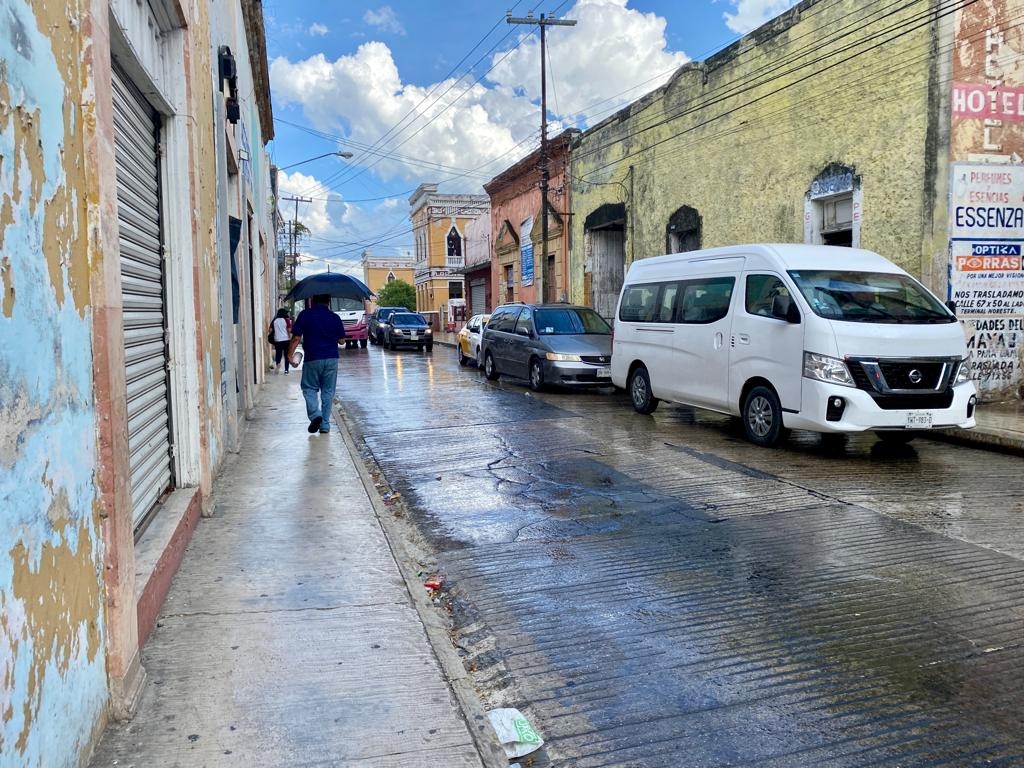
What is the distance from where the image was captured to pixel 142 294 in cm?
514

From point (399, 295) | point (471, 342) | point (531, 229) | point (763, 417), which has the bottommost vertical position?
point (763, 417)

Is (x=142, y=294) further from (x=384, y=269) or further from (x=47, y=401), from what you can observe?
(x=384, y=269)

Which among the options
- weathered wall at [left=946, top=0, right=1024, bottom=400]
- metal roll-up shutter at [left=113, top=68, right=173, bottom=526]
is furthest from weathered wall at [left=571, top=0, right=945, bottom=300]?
metal roll-up shutter at [left=113, top=68, right=173, bottom=526]

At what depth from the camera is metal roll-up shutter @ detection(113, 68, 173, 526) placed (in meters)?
4.56

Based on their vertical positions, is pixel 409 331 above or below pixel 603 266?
below

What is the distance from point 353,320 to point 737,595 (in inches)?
1135

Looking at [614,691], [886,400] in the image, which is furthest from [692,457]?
[614,691]

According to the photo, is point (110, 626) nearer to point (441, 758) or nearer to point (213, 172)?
point (441, 758)

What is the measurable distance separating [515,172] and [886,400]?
2406cm

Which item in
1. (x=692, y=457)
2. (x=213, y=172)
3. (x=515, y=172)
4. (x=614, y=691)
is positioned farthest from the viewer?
(x=515, y=172)

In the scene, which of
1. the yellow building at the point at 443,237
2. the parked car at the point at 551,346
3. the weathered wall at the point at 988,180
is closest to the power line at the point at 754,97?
the weathered wall at the point at 988,180

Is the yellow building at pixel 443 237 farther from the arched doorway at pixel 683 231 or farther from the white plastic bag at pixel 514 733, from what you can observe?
the white plastic bag at pixel 514 733

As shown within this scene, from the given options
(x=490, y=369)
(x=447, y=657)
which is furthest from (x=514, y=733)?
(x=490, y=369)

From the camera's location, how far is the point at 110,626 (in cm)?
300
